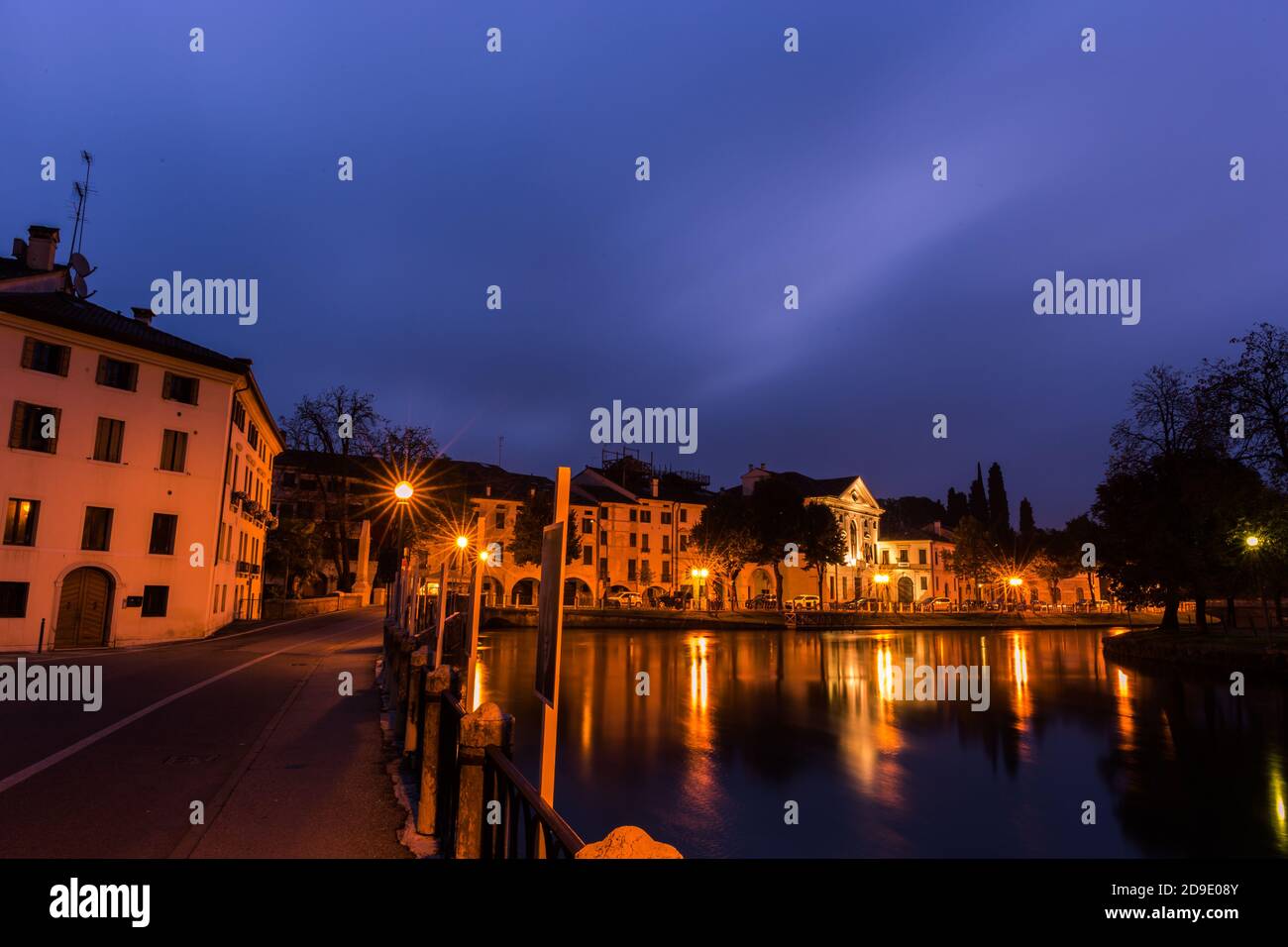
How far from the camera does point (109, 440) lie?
27656 mm

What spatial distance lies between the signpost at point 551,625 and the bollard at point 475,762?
2.70ft

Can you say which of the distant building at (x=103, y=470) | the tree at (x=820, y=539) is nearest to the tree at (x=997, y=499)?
the tree at (x=820, y=539)

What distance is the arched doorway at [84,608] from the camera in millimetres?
26125

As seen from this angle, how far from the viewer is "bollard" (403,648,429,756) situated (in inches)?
363

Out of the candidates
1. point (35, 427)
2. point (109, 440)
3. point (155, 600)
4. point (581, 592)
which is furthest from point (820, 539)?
point (35, 427)

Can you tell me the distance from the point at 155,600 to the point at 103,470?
558 centimetres

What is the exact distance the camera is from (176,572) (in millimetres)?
29578

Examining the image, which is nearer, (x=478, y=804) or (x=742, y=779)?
(x=478, y=804)

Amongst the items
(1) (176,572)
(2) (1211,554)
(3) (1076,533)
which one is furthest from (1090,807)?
(3) (1076,533)

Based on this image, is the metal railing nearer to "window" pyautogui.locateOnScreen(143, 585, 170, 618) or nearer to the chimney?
"window" pyautogui.locateOnScreen(143, 585, 170, 618)
